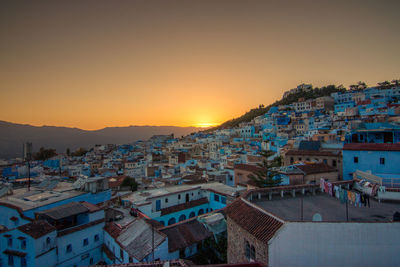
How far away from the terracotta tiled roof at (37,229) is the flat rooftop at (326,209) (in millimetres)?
11762

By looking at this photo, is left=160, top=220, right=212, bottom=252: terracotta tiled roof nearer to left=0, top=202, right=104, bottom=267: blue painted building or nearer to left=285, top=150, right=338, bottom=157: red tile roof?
left=0, top=202, right=104, bottom=267: blue painted building

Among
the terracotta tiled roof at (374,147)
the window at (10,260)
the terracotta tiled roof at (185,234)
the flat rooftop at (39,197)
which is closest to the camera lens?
the window at (10,260)

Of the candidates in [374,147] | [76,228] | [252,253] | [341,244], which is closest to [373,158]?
[374,147]

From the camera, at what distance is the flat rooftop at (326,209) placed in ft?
26.6

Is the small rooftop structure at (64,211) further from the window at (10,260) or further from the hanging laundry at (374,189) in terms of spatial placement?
the hanging laundry at (374,189)

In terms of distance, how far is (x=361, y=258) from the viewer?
22.5ft

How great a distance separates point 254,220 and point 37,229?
1235 cm

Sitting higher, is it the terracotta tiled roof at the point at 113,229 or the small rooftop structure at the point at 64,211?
the small rooftop structure at the point at 64,211

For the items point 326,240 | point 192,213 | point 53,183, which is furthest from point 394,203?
point 53,183

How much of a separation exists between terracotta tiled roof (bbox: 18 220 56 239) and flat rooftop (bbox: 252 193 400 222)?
38.6 feet

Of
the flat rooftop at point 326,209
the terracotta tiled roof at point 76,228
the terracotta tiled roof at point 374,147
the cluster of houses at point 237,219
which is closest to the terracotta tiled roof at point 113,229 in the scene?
the cluster of houses at point 237,219

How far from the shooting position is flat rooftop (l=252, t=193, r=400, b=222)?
8.11 m

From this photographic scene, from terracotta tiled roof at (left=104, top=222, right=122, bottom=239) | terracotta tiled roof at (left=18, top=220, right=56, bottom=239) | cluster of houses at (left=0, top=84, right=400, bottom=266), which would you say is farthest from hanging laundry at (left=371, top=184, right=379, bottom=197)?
terracotta tiled roof at (left=18, top=220, right=56, bottom=239)

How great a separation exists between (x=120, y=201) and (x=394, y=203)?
19.9 m
